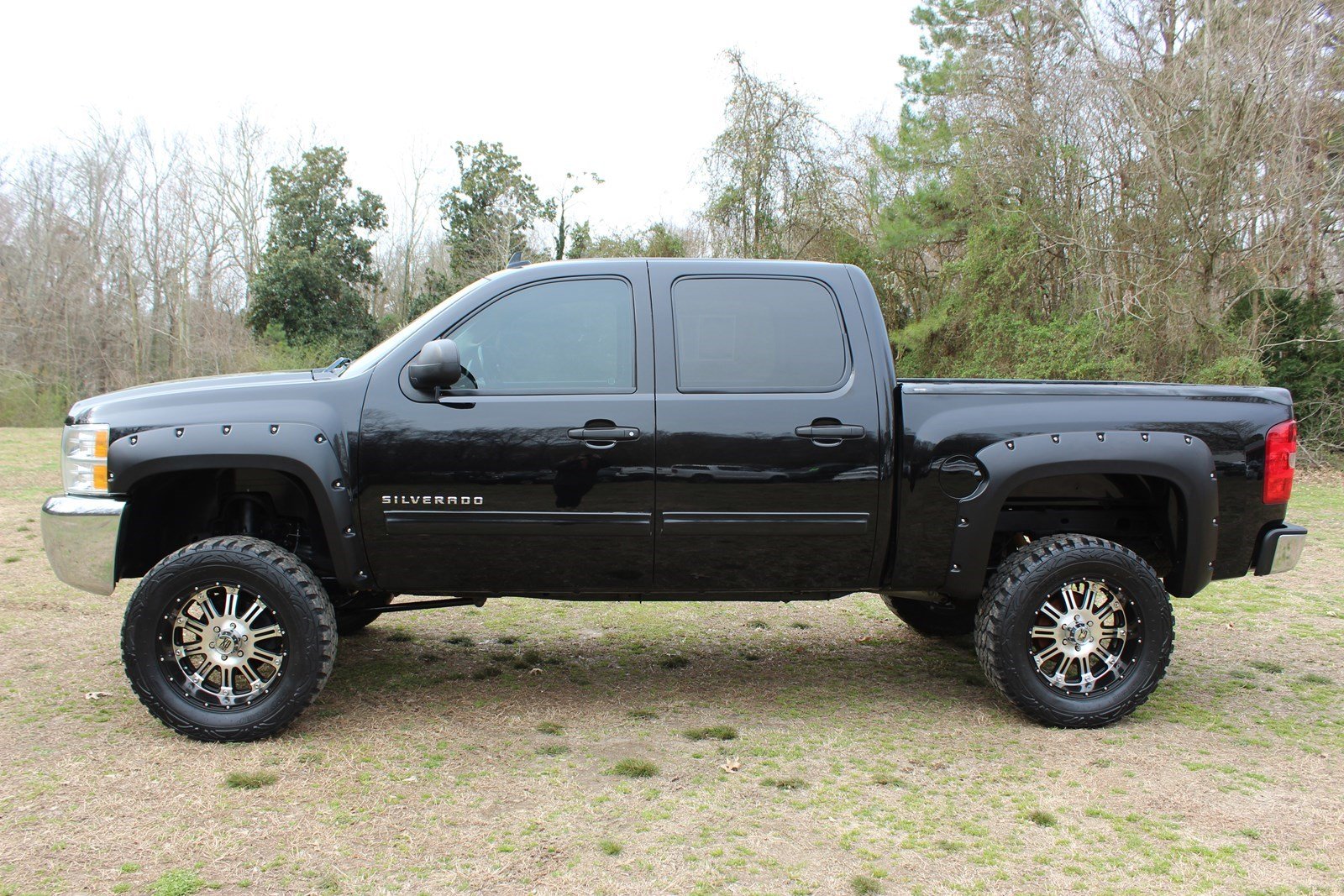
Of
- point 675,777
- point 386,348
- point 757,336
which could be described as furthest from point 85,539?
point 757,336

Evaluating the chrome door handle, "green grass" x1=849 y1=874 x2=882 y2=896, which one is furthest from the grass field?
the chrome door handle

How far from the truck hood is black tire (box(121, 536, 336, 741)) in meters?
0.54

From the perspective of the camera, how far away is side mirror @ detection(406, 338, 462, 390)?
3820mm

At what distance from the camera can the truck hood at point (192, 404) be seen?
12.9ft

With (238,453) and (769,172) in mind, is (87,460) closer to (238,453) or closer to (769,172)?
(238,453)

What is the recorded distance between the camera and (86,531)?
3883 millimetres

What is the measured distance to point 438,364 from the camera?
3.81 metres

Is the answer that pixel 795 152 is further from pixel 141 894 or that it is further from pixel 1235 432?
pixel 141 894

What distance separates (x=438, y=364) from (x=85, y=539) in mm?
1615

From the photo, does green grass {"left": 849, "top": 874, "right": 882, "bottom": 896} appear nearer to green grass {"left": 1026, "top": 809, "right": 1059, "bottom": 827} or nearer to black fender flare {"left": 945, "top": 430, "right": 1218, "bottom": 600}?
green grass {"left": 1026, "top": 809, "right": 1059, "bottom": 827}

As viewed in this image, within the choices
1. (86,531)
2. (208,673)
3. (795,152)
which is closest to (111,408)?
(86,531)

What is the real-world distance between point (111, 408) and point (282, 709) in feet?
4.68

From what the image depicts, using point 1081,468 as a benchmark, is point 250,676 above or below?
below

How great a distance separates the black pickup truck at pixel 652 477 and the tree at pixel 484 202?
33269mm
